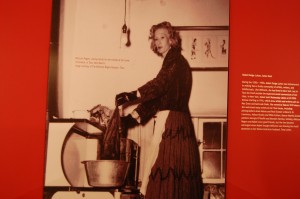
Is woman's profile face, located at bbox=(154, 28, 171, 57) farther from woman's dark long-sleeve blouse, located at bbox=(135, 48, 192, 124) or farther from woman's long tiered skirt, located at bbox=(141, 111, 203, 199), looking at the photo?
woman's long tiered skirt, located at bbox=(141, 111, 203, 199)

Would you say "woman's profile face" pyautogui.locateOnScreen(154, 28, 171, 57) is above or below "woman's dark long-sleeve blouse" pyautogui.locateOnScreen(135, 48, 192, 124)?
above

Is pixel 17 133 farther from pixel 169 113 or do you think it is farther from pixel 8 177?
pixel 169 113

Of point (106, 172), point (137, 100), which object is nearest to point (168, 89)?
point (137, 100)

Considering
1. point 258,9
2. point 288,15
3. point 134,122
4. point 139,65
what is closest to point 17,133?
point 134,122

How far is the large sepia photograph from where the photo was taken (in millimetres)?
1919

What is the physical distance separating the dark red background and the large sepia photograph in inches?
2.6

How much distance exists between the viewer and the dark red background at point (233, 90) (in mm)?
1897

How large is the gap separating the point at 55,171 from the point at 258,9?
4.69ft

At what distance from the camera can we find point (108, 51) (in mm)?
1979

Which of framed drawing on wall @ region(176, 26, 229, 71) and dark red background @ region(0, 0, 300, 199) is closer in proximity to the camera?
dark red background @ region(0, 0, 300, 199)

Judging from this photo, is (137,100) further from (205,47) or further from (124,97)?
(205,47)

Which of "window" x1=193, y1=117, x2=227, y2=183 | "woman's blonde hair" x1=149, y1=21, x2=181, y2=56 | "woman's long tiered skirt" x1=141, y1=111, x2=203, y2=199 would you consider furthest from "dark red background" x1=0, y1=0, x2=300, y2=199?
"woman's blonde hair" x1=149, y1=21, x2=181, y2=56

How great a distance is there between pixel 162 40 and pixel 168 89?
27cm

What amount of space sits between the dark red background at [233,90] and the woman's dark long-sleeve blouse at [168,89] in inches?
10.6
